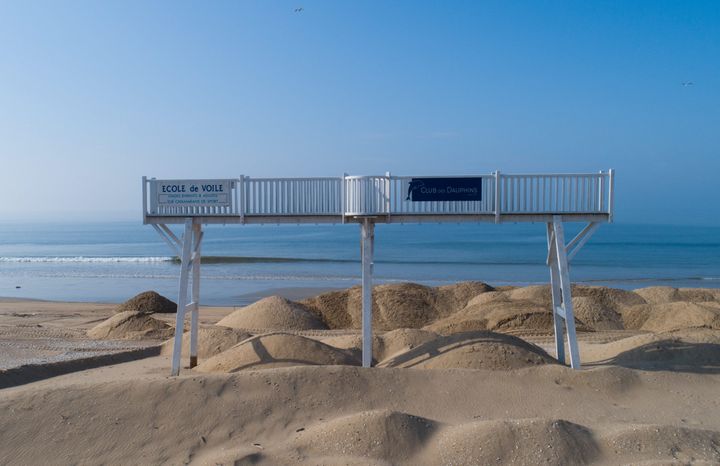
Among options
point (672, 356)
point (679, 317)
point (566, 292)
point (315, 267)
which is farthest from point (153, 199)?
point (315, 267)

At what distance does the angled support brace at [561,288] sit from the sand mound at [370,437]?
4.38 metres

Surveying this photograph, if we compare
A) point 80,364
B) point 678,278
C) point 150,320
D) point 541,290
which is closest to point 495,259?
point 678,278

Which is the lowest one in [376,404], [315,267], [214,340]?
[315,267]

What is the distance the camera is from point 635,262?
6366cm

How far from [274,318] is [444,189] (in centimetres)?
1224

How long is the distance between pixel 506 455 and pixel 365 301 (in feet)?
16.1

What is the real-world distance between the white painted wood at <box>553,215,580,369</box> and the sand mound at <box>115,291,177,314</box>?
21.4 m

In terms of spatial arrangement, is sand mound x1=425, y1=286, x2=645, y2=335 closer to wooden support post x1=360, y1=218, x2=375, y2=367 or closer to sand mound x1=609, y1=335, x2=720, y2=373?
sand mound x1=609, y1=335, x2=720, y2=373

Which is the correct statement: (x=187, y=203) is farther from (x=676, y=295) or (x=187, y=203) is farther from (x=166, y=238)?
(x=676, y=295)

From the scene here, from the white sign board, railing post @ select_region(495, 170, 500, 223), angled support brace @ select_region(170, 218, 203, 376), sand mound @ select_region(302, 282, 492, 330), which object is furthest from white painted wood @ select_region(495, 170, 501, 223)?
sand mound @ select_region(302, 282, 492, 330)

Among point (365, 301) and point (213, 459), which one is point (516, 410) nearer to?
point (365, 301)

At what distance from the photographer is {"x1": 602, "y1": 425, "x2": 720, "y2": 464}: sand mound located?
8.95m

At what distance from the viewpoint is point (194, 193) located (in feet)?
45.8

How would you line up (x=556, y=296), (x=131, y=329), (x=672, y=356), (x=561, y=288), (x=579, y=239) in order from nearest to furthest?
(x=561, y=288)
(x=579, y=239)
(x=672, y=356)
(x=556, y=296)
(x=131, y=329)
